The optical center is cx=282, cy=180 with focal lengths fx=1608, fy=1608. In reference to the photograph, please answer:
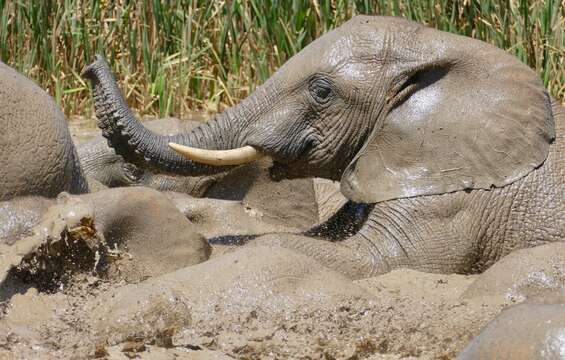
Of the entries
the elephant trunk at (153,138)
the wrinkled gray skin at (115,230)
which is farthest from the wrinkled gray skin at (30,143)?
the elephant trunk at (153,138)

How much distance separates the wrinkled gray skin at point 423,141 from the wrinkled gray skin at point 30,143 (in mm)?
944

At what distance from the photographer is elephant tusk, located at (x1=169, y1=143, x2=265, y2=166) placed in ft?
21.4

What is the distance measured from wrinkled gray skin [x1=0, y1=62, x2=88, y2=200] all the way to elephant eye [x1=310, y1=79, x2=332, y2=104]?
3.62 ft

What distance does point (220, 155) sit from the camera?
6516 mm

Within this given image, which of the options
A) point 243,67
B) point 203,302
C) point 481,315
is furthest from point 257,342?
point 243,67

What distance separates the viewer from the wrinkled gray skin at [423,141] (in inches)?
252

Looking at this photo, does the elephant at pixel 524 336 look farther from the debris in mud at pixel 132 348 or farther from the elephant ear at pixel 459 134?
the elephant ear at pixel 459 134

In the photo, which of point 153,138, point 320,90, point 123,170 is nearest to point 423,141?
point 320,90

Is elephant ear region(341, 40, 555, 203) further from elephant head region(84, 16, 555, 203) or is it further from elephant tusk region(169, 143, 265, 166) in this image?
elephant tusk region(169, 143, 265, 166)

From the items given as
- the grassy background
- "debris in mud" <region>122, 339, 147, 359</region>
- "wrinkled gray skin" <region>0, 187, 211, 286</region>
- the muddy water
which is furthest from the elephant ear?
the grassy background

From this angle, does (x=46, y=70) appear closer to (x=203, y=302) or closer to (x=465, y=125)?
(x=465, y=125)

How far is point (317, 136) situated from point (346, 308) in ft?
5.03

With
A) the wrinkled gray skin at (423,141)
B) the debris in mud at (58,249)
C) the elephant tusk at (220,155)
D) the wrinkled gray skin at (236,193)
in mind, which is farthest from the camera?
the wrinkled gray skin at (236,193)

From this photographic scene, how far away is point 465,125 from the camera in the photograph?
6.45 meters
